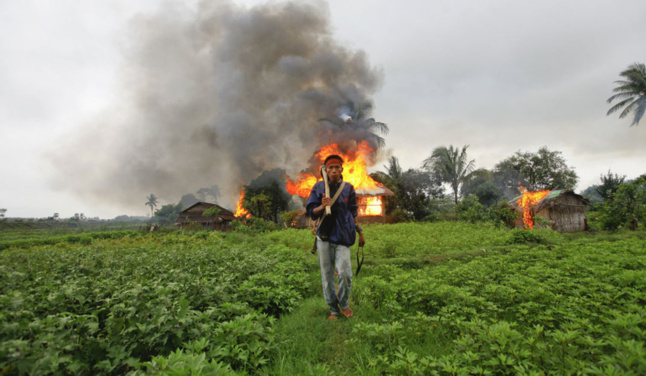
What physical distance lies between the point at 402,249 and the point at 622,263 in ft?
17.3

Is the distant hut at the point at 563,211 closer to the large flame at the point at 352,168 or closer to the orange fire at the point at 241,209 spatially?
the large flame at the point at 352,168

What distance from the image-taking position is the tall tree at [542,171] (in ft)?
107

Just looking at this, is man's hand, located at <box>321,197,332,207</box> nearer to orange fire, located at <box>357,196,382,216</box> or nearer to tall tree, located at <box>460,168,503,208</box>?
orange fire, located at <box>357,196,382,216</box>

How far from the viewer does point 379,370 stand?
2.57m

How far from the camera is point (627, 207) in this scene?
1455cm

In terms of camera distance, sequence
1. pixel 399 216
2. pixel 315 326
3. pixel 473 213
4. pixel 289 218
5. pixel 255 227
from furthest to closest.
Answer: pixel 289 218 → pixel 399 216 → pixel 255 227 → pixel 473 213 → pixel 315 326

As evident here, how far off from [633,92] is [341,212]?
3897cm

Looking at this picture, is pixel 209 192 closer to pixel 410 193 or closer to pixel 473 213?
pixel 410 193

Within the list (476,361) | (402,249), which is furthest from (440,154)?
(476,361)

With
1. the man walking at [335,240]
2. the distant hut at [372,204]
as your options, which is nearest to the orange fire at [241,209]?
the distant hut at [372,204]

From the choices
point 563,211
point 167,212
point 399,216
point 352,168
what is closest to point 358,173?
point 352,168

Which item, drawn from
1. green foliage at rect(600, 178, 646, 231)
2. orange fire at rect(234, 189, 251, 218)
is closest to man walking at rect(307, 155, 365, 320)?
green foliage at rect(600, 178, 646, 231)

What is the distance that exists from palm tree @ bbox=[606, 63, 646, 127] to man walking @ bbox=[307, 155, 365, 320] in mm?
37788

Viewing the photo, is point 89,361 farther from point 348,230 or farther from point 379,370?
point 348,230
